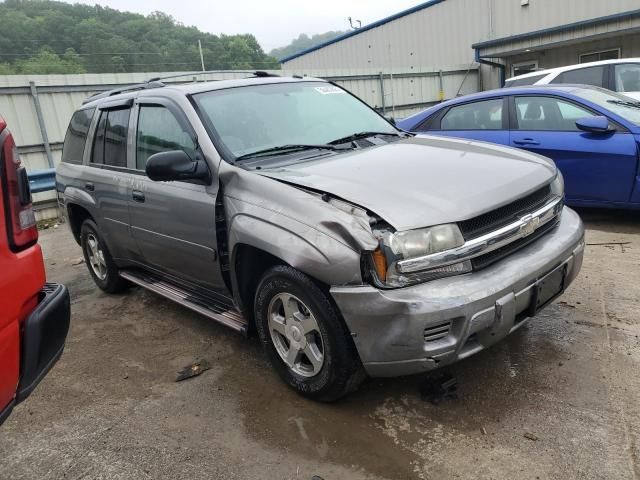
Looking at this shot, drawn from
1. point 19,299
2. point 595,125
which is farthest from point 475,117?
point 19,299

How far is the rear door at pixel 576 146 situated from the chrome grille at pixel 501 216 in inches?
105

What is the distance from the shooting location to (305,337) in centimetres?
284

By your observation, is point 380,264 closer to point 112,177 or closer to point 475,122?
point 112,177

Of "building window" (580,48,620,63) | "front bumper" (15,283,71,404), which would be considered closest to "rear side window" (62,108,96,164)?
"front bumper" (15,283,71,404)

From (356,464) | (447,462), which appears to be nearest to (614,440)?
(447,462)

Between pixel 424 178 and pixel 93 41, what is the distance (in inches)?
1815

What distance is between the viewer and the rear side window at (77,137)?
15.6 ft

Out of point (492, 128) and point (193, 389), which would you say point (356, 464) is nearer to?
point (193, 389)

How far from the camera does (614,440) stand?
7.97ft

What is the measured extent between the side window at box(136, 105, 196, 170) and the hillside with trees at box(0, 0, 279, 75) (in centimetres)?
3620

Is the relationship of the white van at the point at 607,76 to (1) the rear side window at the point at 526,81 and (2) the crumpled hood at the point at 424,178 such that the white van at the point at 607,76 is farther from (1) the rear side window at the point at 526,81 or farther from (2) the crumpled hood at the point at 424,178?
(2) the crumpled hood at the point at 424,178

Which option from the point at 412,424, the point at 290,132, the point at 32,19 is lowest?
the point at 412,424

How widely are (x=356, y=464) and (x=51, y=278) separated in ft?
15.4

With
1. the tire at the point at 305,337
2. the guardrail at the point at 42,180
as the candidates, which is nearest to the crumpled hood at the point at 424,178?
the tire at the point at 305,337
